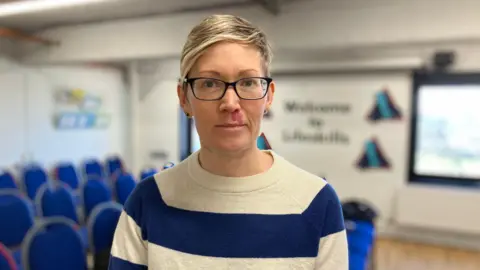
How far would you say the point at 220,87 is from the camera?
2.50ft

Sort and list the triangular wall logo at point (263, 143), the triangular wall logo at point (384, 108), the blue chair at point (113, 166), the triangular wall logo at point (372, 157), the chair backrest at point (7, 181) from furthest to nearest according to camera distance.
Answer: the blue chair at point (113, 166)
the triangular wall logo at point (372, 157)
the triangular wall logo at point (384, 108)
the chair backrest at point (7, 181)
the triangular wall logo at point (263, 143)

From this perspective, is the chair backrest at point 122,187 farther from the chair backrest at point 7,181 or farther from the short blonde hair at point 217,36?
the short blonde hair at point 217,36

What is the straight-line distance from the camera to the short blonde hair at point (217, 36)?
76 cm

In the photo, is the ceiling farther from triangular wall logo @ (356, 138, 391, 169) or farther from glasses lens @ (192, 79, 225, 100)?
glasses lens @ (192, 79, 225, 100)

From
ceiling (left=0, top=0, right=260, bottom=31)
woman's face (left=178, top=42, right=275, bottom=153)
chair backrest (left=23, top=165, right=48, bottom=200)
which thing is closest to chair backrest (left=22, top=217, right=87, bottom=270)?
woman's face (left=178, top=42, right=275, bottom=153)

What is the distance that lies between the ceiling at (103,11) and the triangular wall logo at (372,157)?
2611 mm

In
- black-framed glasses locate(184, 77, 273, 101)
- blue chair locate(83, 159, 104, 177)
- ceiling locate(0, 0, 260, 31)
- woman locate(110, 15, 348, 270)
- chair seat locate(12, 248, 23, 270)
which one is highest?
ceiling locate(0, 0, 260, 31)

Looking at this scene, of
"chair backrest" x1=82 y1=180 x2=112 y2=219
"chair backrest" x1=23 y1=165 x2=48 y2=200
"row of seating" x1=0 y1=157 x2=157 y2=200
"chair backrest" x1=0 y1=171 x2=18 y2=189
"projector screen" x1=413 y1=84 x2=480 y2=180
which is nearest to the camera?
"chair backrest" x1=82 y1=180 x2=112 y2=219

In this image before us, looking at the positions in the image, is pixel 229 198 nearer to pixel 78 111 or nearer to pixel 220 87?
pixel 220 87

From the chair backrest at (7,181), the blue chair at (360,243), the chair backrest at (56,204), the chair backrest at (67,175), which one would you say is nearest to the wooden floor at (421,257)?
the blue chair at (360,243)

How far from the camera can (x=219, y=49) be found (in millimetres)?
757

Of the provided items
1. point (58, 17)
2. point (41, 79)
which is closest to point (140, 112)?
point (41, 79)

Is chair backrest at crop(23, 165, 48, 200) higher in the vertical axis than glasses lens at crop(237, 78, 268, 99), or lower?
lower

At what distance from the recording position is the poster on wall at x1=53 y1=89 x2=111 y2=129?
21.3ft
